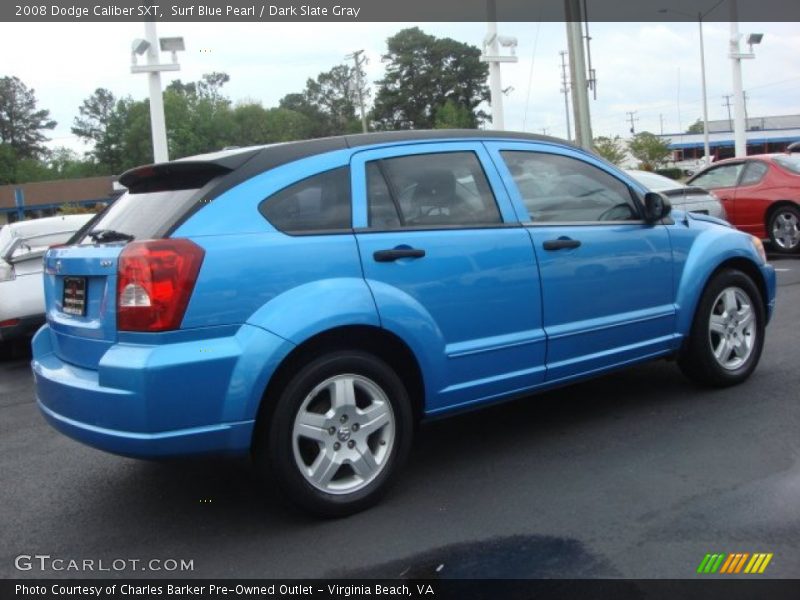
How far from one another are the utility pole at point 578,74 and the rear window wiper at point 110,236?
1286 centimetres

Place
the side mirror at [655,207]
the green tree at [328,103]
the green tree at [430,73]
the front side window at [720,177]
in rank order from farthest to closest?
the green tree at [328,103]
the green tree at [430,73]
the front side window at [720,177]
the side mirror at [655,207]

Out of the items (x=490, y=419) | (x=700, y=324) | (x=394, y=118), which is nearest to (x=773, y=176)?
(x=700, y=324)

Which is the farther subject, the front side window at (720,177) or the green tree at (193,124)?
the green tree at (193,124)

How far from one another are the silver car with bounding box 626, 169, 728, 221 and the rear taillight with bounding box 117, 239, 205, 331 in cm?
847

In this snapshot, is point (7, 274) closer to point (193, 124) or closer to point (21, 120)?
point (193, 124)

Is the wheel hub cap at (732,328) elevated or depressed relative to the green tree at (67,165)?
depressed

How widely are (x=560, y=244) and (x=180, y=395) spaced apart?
2.21 m

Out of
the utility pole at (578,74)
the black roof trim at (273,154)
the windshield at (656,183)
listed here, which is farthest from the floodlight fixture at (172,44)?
the black roof trim at (273,154)

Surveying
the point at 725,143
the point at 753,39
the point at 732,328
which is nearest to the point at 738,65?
the point at 753,39

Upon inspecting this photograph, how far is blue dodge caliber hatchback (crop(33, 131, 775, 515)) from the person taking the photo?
11.2ft

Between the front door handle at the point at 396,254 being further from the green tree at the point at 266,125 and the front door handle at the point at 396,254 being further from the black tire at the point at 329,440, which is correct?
the green tree at the point at 266,125

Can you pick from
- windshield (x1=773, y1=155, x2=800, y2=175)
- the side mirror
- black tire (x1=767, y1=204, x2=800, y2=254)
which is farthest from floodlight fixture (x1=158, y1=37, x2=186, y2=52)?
the side mirror

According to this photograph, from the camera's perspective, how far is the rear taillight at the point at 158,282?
3357mm

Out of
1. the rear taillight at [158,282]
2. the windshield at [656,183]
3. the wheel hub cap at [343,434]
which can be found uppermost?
the windshield at [656,183]
